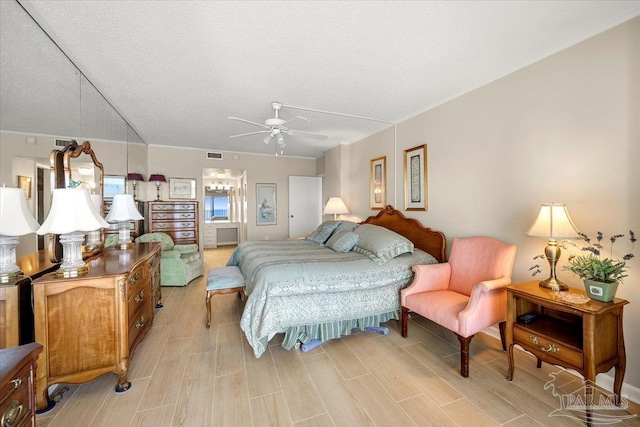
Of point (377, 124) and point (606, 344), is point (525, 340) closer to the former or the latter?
point (606, 344)

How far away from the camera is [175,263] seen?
14.0 ft

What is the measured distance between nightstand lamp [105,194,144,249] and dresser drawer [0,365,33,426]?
2.27 m

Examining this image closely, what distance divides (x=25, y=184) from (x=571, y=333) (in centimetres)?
382

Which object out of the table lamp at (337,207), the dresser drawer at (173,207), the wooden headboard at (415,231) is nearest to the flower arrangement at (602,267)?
the wooden headboard at (415,231)

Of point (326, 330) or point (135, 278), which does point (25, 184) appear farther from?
point (326, 330)

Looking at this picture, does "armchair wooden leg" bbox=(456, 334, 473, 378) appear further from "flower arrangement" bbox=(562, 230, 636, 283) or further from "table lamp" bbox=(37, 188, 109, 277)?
"table lamp" bbox=(37, 188, 109, 277)

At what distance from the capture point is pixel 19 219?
1576 mm

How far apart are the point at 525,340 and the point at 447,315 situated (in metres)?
0.52

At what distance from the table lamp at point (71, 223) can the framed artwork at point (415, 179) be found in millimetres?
3426

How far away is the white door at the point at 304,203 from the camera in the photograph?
22.0 ft

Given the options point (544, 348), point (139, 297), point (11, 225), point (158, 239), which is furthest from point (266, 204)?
point (544, 348)

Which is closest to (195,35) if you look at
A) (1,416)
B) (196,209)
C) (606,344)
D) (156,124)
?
(1,416)

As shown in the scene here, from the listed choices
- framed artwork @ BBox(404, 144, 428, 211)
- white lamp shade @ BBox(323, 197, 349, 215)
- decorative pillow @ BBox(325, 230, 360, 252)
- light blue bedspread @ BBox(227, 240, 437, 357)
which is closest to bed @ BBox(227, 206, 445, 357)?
light blue bedspread @ BBox(227, 240, 437, 357)

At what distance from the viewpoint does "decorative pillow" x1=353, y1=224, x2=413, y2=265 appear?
2.89m
